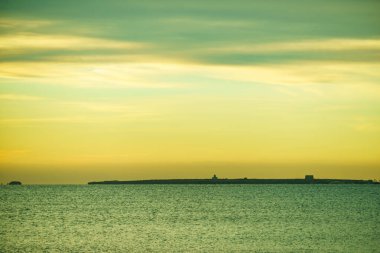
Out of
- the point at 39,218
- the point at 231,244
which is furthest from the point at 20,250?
the point at 39,218

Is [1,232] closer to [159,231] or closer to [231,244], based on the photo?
[159,231]

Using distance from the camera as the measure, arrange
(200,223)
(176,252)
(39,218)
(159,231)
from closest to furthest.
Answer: (176,252) → (159,231) → (200,223) → (39,218)

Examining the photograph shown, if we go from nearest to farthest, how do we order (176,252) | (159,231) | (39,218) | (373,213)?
(176,252)
(159,231)
(39,218)
(373,213)

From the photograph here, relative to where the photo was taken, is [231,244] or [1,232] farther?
[1,232]

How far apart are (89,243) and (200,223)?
18.9 metres

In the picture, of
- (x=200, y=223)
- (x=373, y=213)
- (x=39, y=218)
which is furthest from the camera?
(x=373, y=213)

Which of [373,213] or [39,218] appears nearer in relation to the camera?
[39,218]

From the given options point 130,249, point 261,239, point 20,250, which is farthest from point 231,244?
point 20,250

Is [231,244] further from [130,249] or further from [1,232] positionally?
[1,232]

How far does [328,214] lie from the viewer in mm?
86688

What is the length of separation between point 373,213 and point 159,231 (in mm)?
34083

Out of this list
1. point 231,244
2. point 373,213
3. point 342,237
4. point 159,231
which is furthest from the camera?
point 373,213

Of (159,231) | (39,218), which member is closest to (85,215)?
(39,218)

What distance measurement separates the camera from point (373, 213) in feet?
291
